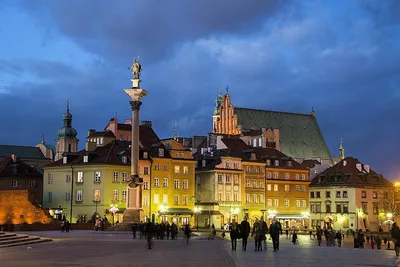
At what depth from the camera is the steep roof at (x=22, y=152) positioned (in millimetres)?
140625

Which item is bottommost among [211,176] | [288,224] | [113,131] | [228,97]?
[288,224]

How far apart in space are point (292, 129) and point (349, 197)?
2418 centimetres

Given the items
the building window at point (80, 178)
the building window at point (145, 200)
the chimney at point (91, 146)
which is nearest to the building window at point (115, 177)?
the building window at point (80, 178)

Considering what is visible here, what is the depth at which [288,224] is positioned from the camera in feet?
327

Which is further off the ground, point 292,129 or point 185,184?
point 292,129

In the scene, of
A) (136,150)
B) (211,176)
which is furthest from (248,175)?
(136,150)

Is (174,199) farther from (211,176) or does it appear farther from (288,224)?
(288,224)

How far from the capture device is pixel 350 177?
10269cm

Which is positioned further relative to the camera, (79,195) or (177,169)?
(177,169)

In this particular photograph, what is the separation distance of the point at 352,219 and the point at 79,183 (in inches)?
1643

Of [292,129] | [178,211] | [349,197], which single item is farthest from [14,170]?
[292,129]

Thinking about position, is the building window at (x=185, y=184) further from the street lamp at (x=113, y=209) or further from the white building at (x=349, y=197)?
the white building at (x=349, y=197)

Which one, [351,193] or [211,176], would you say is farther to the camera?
[351,193]

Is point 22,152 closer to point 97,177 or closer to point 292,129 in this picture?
point 292,129
